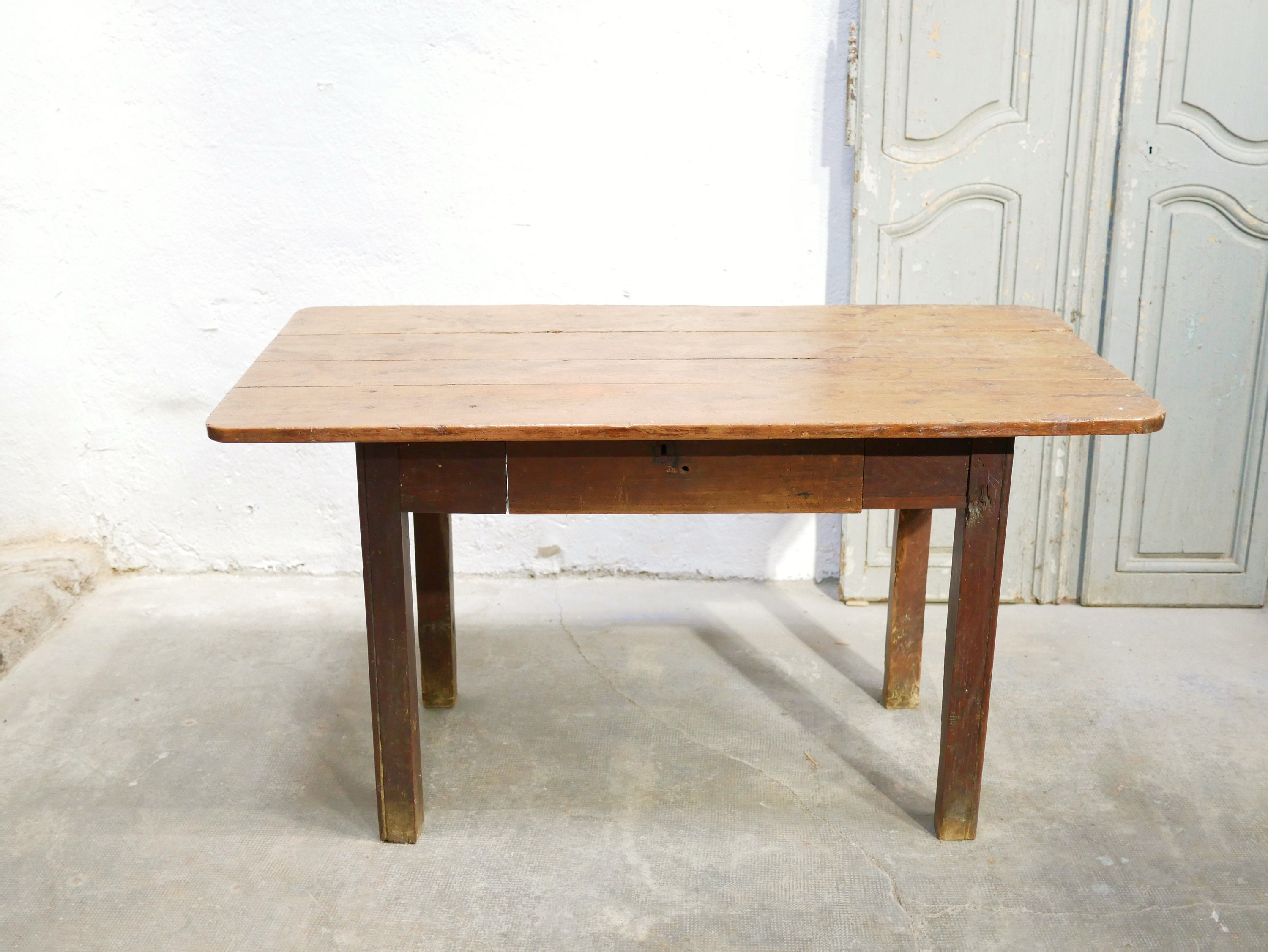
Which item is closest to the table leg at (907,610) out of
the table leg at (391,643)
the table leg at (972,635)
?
the table leg at (972,635)

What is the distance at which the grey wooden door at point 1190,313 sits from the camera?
3.18 metres

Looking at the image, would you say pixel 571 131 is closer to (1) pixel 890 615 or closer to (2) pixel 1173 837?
(1) pixel 890 615

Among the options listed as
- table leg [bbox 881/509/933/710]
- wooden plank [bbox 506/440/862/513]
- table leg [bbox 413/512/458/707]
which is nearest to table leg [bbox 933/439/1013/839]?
wooden plank [bbox 506/440/862/513]

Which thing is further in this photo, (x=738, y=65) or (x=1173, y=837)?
(x=738, y=65)

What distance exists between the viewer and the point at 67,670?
3.17 meters

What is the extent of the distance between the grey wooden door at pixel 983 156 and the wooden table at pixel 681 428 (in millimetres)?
793

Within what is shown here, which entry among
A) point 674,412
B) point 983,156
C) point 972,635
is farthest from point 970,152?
point 674,412

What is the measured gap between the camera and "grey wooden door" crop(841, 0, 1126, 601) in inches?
126

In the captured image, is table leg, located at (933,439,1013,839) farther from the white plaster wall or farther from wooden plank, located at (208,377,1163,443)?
the white plaster wall

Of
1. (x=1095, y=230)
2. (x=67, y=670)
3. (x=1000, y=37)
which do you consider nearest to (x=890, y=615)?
(x=1095, y=230)

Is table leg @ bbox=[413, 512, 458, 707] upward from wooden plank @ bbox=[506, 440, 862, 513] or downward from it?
downward

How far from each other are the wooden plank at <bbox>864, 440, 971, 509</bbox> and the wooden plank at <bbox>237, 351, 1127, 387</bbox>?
0.43 ft

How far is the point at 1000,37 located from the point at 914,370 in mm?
1388

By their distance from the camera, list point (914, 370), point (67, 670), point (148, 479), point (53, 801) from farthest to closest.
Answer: point (148, 479)
point (67, 670)
point (53, 801)
point (914, 370)
